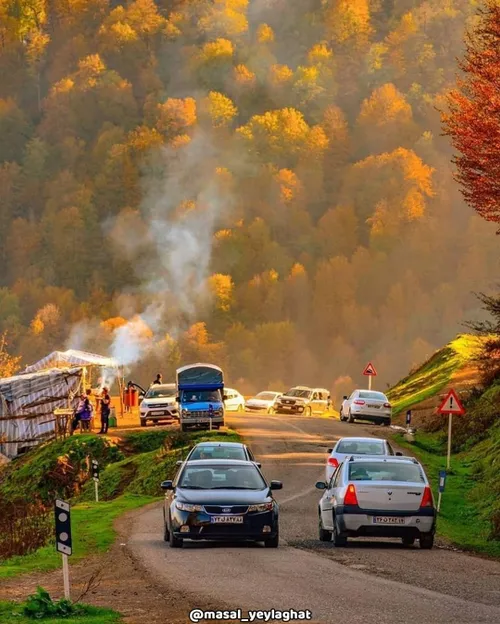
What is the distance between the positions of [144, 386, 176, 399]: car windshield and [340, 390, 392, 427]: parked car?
7901 millimetres

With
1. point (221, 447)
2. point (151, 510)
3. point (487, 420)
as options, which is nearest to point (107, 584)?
point (221, 447)

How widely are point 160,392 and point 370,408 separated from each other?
29.8ft

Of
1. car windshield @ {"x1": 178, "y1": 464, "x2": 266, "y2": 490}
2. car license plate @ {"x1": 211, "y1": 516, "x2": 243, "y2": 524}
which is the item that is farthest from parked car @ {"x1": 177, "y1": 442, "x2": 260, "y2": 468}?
car license plate @ {"x1": 211, "y1": 516, "x2": 243, "y2": 524}

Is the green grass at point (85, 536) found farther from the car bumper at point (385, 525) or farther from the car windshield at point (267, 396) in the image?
the car windshield at point (267, 396)

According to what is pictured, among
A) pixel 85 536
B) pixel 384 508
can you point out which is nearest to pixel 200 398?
pixel 85 536

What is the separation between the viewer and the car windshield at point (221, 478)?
1117 inches

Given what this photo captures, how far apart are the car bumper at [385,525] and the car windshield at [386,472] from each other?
75 centimetres

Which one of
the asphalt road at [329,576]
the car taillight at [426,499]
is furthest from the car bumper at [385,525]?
the asphalt road at [329,576]

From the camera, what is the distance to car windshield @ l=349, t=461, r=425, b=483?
91.7 ft

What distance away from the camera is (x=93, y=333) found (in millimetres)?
178625

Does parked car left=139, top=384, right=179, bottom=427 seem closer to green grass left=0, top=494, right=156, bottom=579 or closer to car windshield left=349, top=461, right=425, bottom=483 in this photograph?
green grass left=0, top=494, right=156, bottom=579

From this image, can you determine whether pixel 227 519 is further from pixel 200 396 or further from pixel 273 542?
pixel 200 396

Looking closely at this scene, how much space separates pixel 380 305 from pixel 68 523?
541 ft

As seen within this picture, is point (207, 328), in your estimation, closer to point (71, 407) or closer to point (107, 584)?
point (71, 407)
